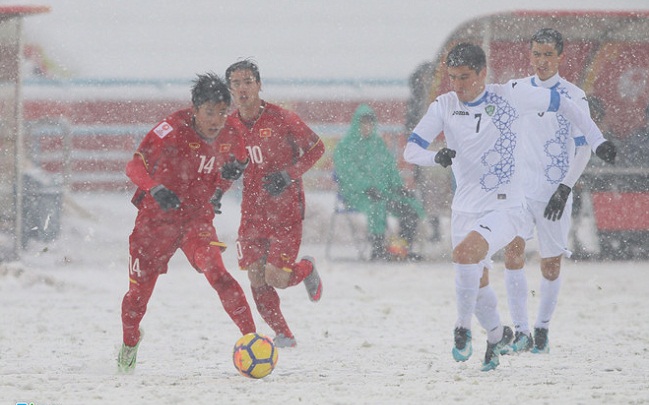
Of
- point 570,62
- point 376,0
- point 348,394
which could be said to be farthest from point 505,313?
point 376,0

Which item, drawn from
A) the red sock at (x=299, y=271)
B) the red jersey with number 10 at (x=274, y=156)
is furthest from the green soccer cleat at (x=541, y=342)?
the red jersey with number 10 at (x=274, y=156)

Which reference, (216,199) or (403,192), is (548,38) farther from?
(403,192)

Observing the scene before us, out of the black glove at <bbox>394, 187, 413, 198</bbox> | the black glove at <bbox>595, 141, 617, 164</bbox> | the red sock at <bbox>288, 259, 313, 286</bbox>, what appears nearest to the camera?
the black glove at <bbox>595, 141, 617, 164</bbox>

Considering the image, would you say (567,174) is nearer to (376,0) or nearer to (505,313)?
(505,313)

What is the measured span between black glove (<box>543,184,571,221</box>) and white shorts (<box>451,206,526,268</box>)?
88 centimetres

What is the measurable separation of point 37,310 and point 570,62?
26.0 ft

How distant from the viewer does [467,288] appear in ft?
18.6

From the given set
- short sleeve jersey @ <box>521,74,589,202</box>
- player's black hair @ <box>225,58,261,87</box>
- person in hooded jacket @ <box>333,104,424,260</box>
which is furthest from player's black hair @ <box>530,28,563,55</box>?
person in hooded jacket @ <box>333,104,424,260</box>

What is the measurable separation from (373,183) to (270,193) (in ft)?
20.9

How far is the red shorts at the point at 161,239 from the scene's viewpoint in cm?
566

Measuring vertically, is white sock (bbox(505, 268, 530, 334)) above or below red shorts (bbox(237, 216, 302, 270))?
below

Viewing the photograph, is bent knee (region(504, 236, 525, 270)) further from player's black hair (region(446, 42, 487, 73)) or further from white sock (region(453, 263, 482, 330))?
player's black hair (region(446, 42, 487, 73))

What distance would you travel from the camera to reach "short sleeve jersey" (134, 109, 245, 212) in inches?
221

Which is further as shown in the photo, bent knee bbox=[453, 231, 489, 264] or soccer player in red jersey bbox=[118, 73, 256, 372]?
bent knee bbox=[453, 231, 489, 264]
